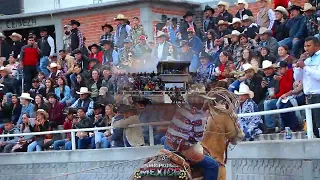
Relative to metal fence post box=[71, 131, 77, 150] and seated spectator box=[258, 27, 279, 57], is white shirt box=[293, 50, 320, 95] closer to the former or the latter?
seated spectator box=[258, 27, 279, 57]

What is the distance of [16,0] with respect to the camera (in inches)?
887

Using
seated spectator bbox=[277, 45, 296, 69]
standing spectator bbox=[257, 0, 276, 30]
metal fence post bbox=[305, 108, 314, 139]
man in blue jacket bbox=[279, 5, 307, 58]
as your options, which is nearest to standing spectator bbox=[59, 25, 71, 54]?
standing spectator bbox=[257, 0, 276, 30]

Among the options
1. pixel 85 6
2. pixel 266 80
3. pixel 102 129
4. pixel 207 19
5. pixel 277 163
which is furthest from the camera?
pixel 85 6

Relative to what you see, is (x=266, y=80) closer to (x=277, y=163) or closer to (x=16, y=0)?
(x=277, y=163)

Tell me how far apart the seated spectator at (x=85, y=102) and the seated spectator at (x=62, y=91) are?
0.88 meters

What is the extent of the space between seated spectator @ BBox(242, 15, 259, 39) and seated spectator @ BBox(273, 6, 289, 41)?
0.43 m

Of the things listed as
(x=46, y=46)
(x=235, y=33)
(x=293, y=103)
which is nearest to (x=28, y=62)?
(x=46, y=46)

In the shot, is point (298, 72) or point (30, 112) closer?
point (298, 72)

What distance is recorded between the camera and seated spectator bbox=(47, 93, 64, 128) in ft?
52.7

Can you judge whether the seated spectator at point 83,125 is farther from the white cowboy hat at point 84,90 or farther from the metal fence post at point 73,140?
the white cowboy hat at point 84,90

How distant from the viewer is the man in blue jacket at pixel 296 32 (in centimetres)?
1311

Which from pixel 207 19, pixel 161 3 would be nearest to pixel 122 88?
pixel 207 19

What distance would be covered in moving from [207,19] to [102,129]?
380 cm

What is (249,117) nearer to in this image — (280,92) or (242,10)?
(280,92)
